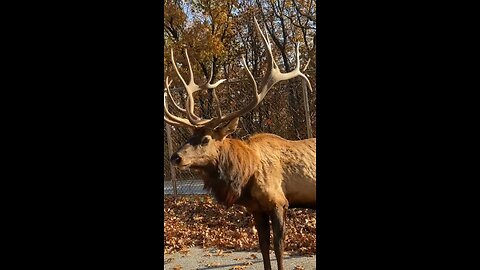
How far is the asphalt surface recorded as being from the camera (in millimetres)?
5234

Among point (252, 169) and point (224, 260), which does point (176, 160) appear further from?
point (224, 260)

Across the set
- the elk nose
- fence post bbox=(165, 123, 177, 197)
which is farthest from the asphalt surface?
fence post bbox=(165, 123, 177, 197)

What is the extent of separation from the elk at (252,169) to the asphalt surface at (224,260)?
0.67 meters

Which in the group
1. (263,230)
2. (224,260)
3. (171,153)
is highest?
(171,153)

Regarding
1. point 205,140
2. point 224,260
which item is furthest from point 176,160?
point 224,260

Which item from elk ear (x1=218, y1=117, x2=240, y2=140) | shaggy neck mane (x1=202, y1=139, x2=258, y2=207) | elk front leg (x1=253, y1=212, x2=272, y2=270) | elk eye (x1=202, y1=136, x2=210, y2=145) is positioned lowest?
elk front leg (x1=253, y1=212, x2=272, y2=270)

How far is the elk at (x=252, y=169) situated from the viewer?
436cm

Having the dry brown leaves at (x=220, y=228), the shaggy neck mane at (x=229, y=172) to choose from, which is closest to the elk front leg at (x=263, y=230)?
the shaggy neck mane at (x=229, y=172)

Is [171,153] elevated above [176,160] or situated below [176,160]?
below

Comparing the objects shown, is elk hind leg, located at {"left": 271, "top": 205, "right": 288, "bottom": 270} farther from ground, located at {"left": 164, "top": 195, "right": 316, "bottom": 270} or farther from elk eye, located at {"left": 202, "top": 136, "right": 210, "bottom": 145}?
elk eye, located at {"left": 202, "top": 136, "right": 210, "bottom": 145}

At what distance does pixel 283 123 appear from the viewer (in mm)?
8508

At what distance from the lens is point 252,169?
443 centimetres

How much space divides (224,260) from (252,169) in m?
1.79
